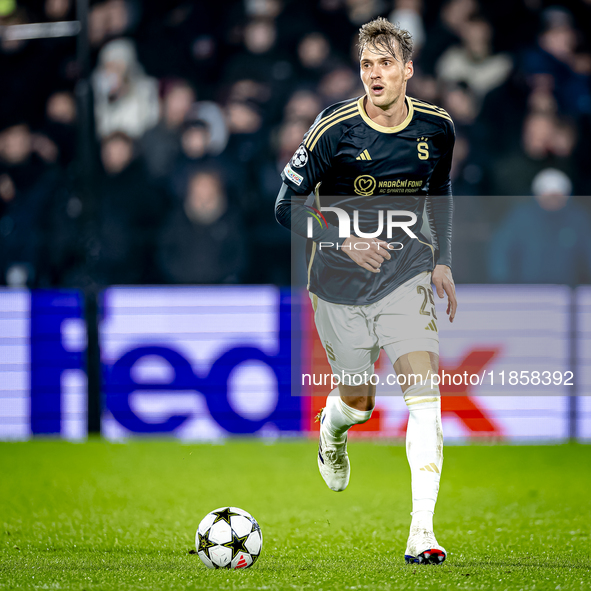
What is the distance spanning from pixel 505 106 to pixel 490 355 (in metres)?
2.30

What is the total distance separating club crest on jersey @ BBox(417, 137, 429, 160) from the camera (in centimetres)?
349

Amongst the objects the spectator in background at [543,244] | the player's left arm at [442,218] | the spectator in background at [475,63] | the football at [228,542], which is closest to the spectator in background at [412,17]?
the spectator in background at [475,63]

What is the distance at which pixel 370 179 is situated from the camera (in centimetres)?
351

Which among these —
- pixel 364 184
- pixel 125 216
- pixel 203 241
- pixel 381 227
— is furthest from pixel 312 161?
pixel 125 216

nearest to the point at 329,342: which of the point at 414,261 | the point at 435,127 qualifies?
the point at 414,261

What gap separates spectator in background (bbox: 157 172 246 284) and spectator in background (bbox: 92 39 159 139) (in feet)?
3.15

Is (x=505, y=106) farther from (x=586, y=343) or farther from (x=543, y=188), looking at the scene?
(x=586, y=343)

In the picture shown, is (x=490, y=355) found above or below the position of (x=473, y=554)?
above

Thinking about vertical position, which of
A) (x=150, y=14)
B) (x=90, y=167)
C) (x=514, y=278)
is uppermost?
(x=150, y=14)

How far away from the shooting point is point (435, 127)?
353cm

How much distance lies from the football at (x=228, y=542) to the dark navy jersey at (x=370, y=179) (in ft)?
3.39

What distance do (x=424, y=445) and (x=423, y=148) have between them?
1.19 meters

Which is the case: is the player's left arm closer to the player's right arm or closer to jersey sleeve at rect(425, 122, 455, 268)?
jersey sleeve at rect(425, 122, 455, 268)

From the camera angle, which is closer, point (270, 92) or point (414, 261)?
point (414, 261)
